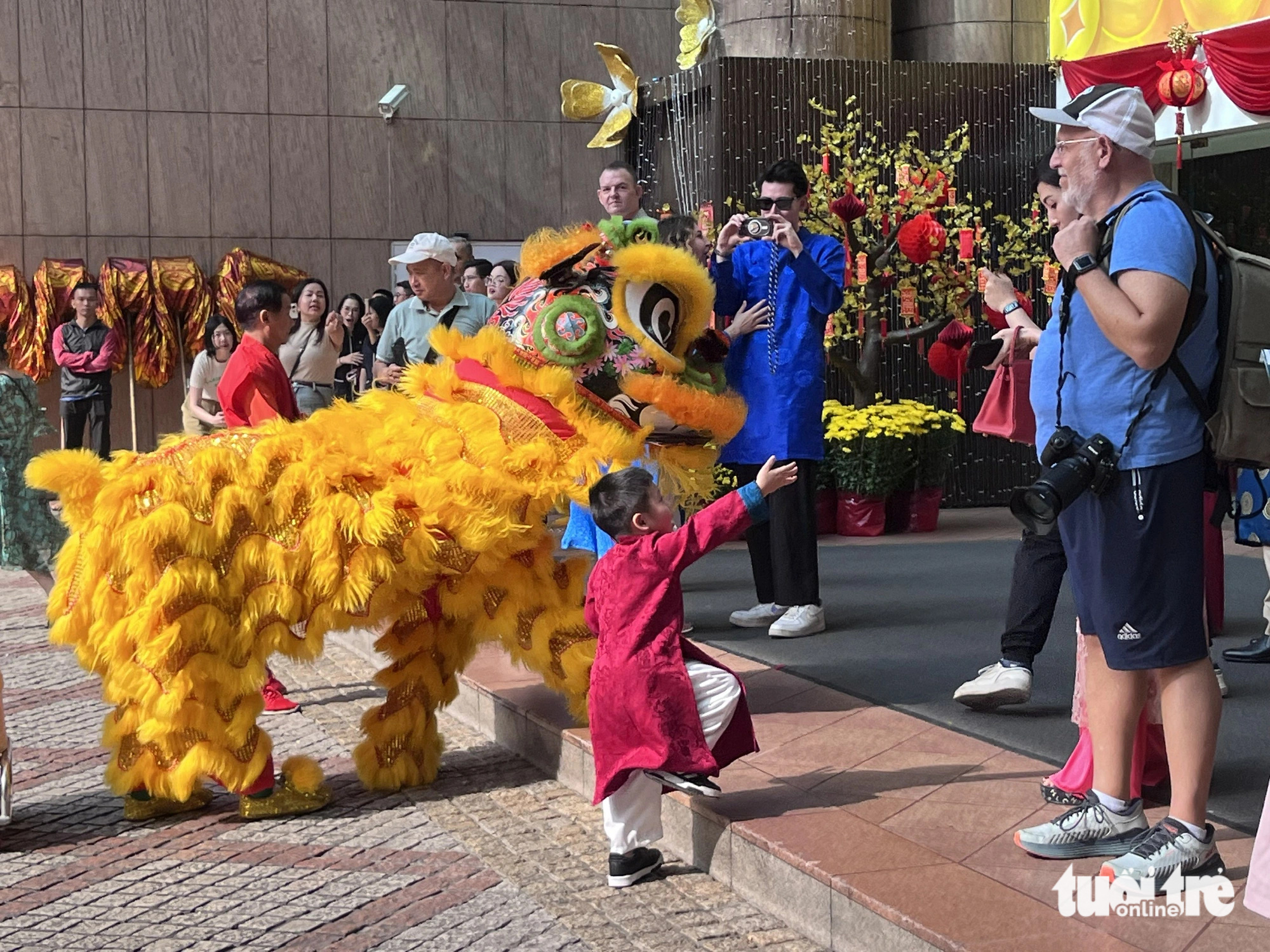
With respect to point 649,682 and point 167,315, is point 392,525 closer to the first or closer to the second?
point 649,682

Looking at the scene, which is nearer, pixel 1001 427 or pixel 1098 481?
pixel 1098 481

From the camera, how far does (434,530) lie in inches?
164

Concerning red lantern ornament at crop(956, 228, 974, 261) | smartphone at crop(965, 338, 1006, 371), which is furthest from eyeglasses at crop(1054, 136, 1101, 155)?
red lantern ornament at crop(956, 228, 974, 261)

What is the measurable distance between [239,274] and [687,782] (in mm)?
10671

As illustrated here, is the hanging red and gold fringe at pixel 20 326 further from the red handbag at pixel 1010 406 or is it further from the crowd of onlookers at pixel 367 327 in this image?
the red handbag at pixel 1010 406

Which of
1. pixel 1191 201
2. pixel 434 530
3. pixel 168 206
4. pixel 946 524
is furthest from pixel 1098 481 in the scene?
pixel 168 206

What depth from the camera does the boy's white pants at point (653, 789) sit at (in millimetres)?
3596

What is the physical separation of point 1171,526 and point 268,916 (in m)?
2.21

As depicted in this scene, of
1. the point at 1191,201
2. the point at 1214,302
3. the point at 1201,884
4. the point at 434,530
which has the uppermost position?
the point at 1191,201

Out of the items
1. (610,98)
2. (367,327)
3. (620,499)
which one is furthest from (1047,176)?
(610,98)

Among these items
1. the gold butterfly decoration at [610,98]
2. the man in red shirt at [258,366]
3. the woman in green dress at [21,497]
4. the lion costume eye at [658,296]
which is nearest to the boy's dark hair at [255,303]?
the man in red shirt at [258,366]

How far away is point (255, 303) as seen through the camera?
5.04 m

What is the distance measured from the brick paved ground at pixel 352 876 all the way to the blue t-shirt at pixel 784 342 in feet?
5.66

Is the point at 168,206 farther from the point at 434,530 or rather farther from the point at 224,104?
the point at 434,530
